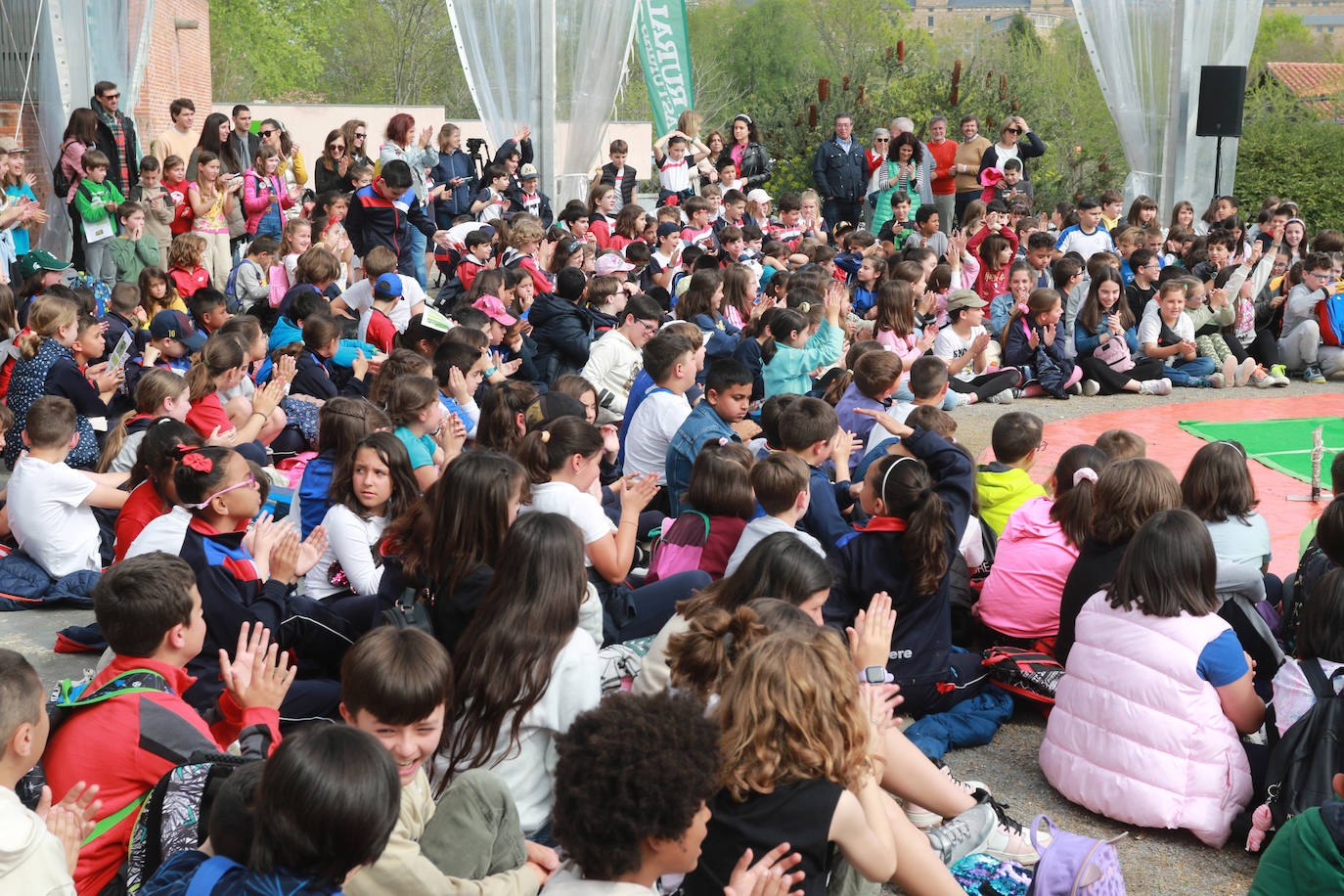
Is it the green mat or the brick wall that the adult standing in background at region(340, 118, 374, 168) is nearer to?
the brick wall

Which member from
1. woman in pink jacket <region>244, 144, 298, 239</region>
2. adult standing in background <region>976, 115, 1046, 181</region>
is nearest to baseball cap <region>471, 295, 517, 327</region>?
woman in pink jacket <region>244, 144, 298, 239</region>

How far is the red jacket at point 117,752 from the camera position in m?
2.89

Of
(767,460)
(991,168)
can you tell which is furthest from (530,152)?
(767,460)

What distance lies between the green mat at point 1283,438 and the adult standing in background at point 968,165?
5364mm

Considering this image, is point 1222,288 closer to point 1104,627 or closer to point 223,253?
point 1104,627

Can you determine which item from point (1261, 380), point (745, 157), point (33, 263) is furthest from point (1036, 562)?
point (745, 157)

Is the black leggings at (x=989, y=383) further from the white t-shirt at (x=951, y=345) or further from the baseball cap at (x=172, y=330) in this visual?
the baseball cap at (x=172, y=330)

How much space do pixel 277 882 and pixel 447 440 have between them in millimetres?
3719

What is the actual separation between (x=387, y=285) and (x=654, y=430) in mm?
2712

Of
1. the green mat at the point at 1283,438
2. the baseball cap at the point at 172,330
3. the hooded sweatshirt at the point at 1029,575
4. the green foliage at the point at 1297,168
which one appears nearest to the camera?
the hooded sweatshirt at the point at 1029,575

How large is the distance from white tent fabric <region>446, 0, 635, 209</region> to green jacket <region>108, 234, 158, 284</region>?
454cm

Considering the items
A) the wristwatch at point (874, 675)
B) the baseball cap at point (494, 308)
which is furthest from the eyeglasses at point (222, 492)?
the baseball cap at point (494, 308)

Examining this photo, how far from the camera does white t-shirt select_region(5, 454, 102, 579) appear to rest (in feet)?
17.0

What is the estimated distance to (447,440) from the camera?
5.74m
